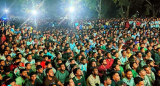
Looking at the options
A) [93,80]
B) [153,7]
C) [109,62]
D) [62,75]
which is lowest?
[93,80]

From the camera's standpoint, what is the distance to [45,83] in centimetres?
519

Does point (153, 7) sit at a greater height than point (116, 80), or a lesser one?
greater

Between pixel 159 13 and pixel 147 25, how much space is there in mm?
17108

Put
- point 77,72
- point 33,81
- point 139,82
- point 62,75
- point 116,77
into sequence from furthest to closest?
point 62,75, point 77,72, point 33,81, point 116,77, point 139,82

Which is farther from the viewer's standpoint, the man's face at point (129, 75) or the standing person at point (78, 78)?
the standing person at point (78, 78)

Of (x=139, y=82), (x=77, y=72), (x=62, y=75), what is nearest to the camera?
(x=139, y=82)

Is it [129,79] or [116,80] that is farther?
[129,79]

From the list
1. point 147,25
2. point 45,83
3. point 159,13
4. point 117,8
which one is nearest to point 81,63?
point 45,83

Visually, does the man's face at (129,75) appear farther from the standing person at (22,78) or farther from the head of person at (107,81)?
the standing person at (22,78)

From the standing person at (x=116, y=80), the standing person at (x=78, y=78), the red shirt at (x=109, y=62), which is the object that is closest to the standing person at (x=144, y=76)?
the standing person at (x=116, y=80)

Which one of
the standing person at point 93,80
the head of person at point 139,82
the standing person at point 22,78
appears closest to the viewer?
the head of person at point 139,82

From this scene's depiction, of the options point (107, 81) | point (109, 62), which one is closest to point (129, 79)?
point (107, 81)

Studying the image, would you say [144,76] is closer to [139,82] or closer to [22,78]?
[139,82]

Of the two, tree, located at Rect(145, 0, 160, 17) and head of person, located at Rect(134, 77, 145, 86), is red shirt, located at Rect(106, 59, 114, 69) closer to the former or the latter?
head of person, located at Rect(134, 77, 145, 86)
